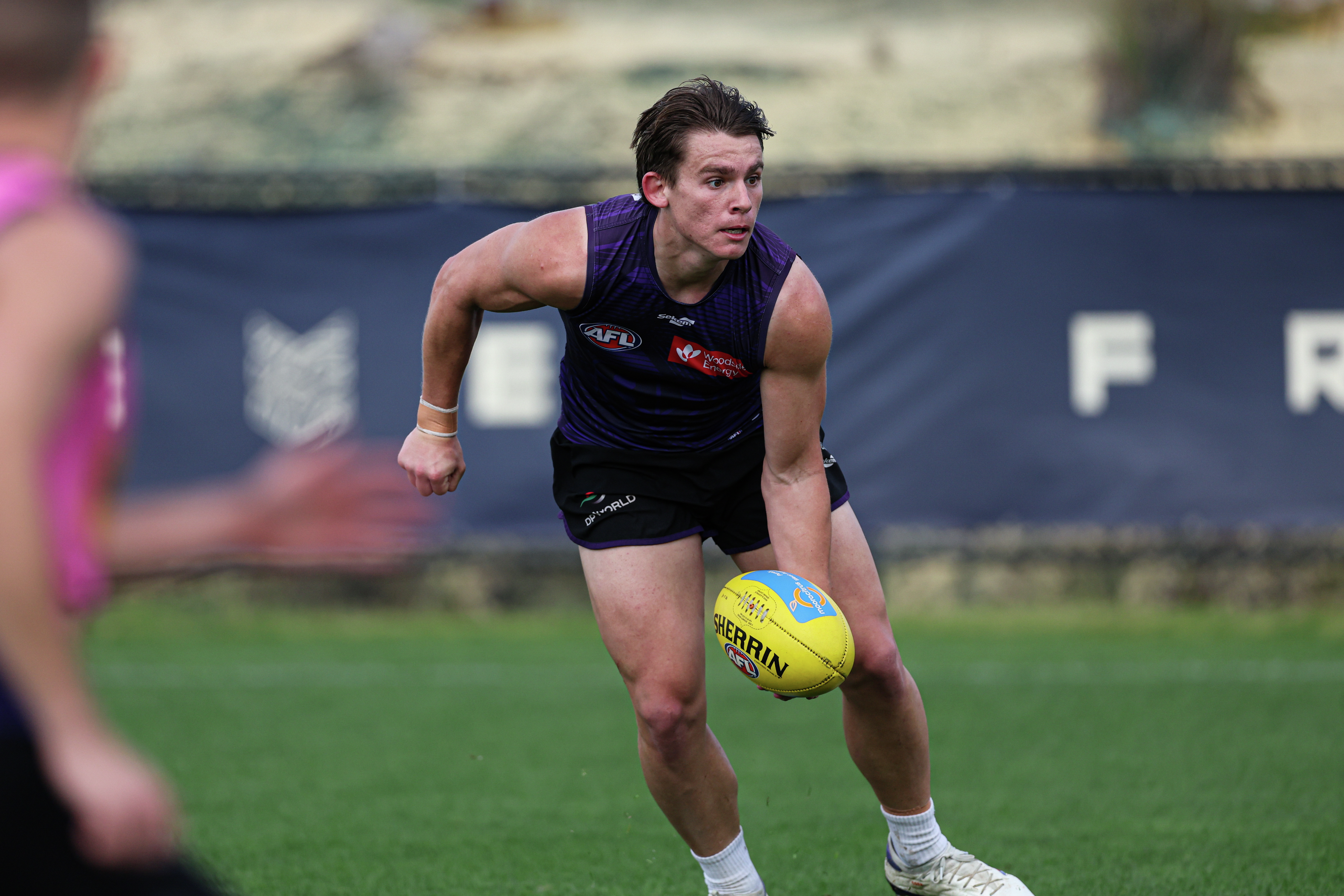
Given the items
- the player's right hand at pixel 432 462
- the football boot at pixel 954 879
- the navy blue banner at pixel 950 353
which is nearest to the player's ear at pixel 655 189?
the player's right hand at pixel 432 462

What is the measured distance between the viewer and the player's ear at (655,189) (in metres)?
3.78

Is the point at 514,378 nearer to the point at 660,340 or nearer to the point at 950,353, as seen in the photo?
the point at 950,353

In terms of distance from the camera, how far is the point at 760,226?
4.04 m

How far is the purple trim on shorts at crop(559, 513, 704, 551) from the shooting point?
3963mm

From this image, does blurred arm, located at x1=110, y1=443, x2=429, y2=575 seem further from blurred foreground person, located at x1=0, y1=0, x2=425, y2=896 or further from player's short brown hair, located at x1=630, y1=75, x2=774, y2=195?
player's short brown hair, located at x1=630, y1=75, x2=774, y2=195

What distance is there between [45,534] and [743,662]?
2.35 metres

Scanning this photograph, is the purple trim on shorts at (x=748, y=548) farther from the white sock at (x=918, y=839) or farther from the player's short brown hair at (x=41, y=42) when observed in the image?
the player's short brown hair at (x=41, y=42)

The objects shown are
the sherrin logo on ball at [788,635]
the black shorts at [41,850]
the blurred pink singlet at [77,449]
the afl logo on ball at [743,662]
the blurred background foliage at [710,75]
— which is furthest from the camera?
the blurred background foliage at [710,75]

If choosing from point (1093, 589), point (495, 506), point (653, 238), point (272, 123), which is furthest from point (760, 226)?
point (272, 123)

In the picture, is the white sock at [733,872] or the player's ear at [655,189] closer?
the player's ear at [655,189]

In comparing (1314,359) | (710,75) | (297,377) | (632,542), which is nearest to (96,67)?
(632,542)

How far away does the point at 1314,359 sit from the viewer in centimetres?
908

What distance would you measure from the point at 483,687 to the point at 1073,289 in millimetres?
4529

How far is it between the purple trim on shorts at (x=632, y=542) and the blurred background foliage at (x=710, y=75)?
1005 cm
